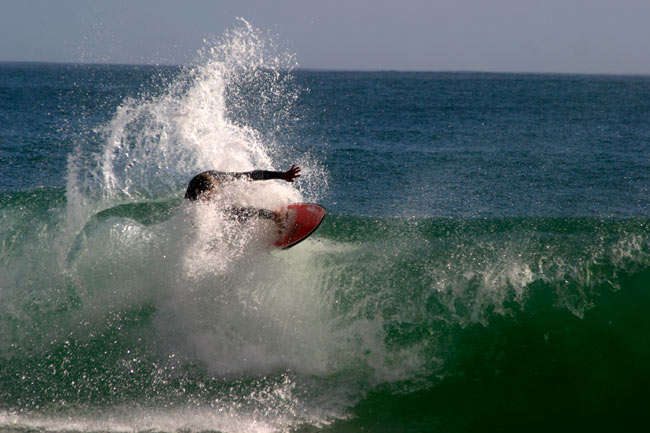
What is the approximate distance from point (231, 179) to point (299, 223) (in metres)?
1.01

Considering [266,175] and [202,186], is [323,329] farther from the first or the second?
[202,186]

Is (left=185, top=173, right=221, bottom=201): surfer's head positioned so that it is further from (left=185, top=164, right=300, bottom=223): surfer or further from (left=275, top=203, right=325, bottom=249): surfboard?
(left=275, top=203, right=325, bottom=249): surfboard

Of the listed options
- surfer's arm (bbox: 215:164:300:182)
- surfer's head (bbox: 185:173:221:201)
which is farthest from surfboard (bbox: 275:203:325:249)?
surfer's head (bbox: 185:173:221:201)

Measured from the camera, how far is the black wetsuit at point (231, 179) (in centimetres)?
636

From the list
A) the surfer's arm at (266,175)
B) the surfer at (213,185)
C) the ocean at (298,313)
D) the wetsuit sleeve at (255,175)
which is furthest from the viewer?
the surfer at (213,185)

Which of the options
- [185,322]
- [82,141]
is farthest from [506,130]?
[185,322]

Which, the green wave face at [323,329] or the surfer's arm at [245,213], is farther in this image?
the surfer's arm at [245,213]

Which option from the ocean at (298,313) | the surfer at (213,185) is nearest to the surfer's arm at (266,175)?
the surfer at (213,185)

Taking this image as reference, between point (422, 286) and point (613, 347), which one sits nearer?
point (613, 347)

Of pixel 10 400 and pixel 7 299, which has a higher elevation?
pixel 7 299

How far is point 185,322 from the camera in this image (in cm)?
655

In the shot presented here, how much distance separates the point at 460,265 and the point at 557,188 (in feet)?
18.7

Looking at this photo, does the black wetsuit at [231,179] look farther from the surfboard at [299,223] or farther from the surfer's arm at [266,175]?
the surfboard at [299,223]

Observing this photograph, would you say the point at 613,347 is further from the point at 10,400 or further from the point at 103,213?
the point at 103,213
